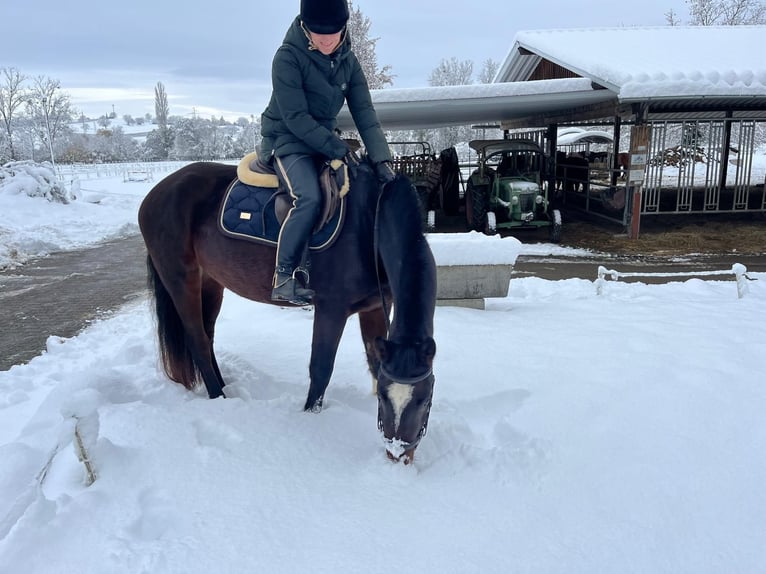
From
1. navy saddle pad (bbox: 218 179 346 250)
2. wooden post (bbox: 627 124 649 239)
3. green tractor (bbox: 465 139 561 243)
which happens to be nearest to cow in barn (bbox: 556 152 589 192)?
green tractor (bbox: 465 139 561 243)

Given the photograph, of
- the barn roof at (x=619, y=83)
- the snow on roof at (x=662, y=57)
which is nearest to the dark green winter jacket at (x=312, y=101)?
the barn roof at (x=619, y=83)

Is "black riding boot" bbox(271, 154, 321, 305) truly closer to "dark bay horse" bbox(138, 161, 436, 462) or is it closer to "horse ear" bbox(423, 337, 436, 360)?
"dark bay horse" bbox(138, 161, 436, 462)

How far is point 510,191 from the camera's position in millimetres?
11875

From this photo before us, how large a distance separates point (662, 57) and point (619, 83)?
330 centimetres

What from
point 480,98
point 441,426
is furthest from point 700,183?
point 441,426

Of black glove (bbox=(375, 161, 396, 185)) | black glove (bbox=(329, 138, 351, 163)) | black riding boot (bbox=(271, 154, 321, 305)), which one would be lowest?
black riding boot (bbox=(271, 154, 321, 305))

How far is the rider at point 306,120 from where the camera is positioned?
2992 mm

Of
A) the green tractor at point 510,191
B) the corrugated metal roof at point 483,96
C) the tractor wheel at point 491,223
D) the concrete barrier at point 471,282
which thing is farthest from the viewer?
the green tractor at point 510,191

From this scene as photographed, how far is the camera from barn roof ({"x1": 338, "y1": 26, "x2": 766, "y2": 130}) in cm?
988

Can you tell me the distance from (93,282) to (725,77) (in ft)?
40.1

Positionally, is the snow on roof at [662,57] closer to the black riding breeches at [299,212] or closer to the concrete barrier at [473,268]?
the concrete barrier at [473,268]

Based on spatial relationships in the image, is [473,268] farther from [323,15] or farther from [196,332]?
[323,15]

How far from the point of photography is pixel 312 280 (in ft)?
10.5

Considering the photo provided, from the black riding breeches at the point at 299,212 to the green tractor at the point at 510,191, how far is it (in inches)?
344
